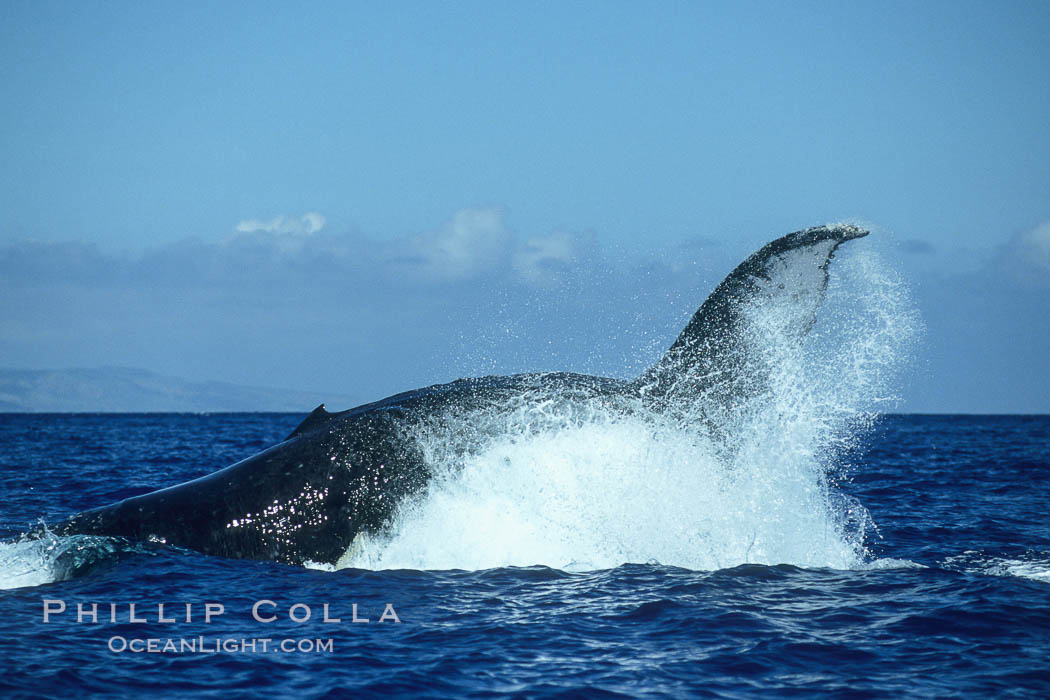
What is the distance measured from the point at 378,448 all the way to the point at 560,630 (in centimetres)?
349

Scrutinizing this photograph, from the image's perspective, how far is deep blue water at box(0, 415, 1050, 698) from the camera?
284 inches

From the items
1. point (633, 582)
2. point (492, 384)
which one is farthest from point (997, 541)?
point (492, 384)

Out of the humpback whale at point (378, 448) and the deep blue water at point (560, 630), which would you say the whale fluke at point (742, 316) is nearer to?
the humpback whale at point (378, 448)

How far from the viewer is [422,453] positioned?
11070mm

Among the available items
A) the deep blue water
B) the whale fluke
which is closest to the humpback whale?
the whale fluke

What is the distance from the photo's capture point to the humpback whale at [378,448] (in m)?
10.6

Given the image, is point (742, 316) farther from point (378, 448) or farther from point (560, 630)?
point (378, 448)

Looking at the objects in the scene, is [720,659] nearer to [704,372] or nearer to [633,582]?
[633,582]

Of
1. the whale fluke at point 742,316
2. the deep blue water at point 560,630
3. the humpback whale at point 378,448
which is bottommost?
the deep blue water at point 560,630

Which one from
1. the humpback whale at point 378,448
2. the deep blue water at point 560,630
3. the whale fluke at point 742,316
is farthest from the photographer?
the humpback whale at point 378,448

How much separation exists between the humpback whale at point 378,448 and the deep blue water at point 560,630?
391 mm

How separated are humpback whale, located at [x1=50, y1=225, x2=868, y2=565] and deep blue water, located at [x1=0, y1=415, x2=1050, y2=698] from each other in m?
0.39

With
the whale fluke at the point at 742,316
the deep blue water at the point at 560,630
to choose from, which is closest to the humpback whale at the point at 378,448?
the whale fluke at the point at 742,316

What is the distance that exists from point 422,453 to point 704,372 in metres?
3.26
